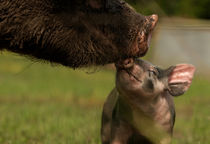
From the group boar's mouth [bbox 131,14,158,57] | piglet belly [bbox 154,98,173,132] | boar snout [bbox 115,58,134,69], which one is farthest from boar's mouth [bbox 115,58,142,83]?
piglet belly [bbox 154,98,173,132]

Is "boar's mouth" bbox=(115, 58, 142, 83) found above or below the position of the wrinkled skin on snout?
above

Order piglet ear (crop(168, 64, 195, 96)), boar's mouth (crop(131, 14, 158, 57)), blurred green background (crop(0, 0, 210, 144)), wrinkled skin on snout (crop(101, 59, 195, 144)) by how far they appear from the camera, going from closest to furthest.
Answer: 1. boar's mouth (crop(131, 14, 158, 57))
2. wrinkled skin on snout (crop(101, 59, 195, 144))
3. piglet ear (crop(168, 64, 195, 96))
4. blurred green background (crop(0, 0, 210, 144))

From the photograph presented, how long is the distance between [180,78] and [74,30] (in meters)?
1.06

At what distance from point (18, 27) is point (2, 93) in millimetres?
7208

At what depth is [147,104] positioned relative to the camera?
153 inches

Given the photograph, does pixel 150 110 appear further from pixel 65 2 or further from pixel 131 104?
pixel 65 2

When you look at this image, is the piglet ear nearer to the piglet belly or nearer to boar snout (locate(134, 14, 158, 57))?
the piglet belly

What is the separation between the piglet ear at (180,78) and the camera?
3.92 meters

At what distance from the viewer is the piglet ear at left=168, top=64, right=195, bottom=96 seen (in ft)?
12.9

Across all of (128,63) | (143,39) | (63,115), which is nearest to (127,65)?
(128,63)

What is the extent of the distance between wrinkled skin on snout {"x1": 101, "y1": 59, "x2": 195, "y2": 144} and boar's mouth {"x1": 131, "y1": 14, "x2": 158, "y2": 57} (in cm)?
21

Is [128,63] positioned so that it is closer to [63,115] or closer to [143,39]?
[143,39]

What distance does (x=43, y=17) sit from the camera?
3398 millimetres

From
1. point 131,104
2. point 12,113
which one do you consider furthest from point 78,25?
point 12,113
